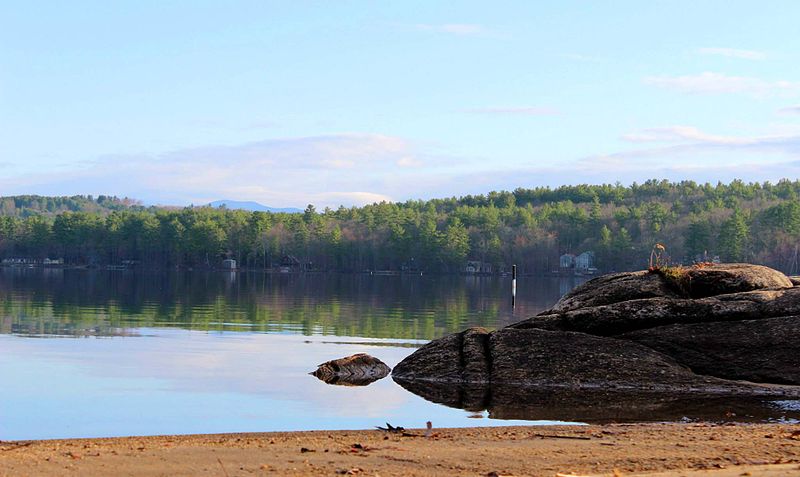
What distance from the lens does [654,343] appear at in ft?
86.6

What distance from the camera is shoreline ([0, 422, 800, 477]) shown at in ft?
43.5

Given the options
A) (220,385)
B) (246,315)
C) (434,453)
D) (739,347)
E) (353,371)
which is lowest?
(246,315)

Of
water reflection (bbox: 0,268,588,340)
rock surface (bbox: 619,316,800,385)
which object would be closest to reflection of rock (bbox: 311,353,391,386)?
rock surface (bbox: 619,316,800,385)

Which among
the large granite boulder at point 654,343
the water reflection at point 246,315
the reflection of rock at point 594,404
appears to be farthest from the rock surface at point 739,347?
the water reflection at point 246,315

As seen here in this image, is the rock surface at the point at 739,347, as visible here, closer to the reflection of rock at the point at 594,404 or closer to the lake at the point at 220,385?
the reflection of rock at the point at 594,404

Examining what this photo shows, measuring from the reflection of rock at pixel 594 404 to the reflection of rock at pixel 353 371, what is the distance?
2069mm

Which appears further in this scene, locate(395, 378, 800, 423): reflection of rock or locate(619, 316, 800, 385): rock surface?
locate(619, 316, 800, 385): rock surface

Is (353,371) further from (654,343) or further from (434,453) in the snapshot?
(434,453)

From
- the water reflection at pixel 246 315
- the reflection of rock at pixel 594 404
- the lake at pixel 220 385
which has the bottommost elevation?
the water reflection at pixel 246 315

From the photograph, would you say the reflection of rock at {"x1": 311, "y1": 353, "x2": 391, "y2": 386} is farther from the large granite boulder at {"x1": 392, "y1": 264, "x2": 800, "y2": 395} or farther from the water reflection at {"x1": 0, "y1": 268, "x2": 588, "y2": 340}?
the water reflection at {"x1": 0, "y1": 268, "x2": 588, "y2": 340}

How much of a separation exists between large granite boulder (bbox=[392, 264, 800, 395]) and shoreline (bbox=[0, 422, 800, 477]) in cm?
727

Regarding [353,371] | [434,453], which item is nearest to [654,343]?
[353,371]

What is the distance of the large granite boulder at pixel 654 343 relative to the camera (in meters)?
25.4

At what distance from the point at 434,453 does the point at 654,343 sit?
13.2m
